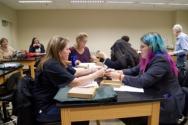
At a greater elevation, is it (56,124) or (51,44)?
(51,44)

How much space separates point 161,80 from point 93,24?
7.81 metres

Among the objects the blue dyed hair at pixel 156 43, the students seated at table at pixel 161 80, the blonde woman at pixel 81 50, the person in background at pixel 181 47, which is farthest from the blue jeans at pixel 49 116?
the person in background at pixel 181 47

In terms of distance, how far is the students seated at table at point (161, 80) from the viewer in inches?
70.9

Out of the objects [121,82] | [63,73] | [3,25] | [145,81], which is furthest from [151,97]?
[3,25]

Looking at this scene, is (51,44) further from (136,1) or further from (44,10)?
(44,10)

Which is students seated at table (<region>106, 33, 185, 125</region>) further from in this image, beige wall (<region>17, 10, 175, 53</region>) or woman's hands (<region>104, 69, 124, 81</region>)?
beige wall (<region>17, 10, 175, 53</region>)

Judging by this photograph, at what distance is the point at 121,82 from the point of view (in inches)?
81.5

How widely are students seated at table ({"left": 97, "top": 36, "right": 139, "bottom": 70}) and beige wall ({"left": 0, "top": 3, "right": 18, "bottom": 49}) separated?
15.5 feet

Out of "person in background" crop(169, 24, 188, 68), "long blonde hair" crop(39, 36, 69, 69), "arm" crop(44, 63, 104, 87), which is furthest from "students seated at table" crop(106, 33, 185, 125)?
"person in background" crop(169, 24, 188, 68)

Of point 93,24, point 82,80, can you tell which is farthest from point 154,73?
point 93,24

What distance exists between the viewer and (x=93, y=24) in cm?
951

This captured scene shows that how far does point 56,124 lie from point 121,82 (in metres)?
0.69

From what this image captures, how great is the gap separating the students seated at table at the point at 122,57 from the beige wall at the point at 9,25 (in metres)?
4.74

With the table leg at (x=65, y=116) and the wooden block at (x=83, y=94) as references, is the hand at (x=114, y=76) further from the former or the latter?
the table leg at (x=65, y=116)
